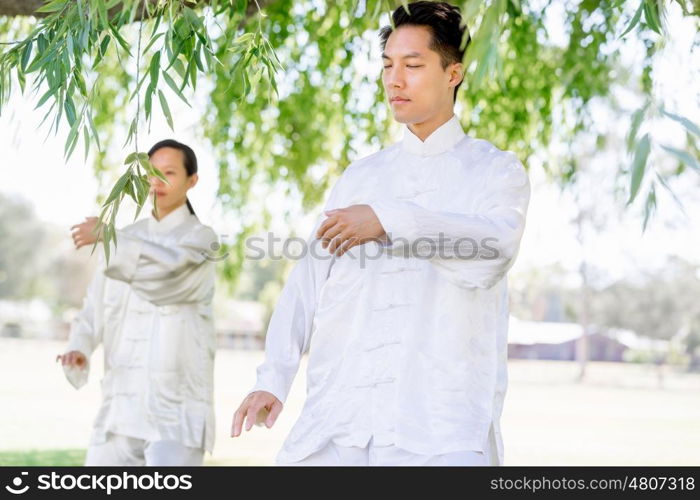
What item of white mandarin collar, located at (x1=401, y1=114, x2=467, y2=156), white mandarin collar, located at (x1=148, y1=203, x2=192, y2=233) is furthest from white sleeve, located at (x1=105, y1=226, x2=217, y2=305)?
white mandarin collar, located at (x1=401, y1=114, x2=467, y2=156)

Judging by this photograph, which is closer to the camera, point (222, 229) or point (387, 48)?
point (387, 48)

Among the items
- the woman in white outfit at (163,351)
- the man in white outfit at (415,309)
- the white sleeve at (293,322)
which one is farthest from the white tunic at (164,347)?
the man in white outfit at (415,309)

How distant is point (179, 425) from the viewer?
5.11 m

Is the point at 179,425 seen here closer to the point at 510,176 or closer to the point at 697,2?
the point at 510,176

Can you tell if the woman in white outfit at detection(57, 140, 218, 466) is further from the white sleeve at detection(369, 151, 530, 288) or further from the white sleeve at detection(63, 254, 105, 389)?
the white sleeve at detection(369, 151, 530, 288)

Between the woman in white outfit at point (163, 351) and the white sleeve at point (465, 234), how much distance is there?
97.0 inches

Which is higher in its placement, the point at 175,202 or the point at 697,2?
the point at 175,202

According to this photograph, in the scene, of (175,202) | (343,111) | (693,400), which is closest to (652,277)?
(693,400)

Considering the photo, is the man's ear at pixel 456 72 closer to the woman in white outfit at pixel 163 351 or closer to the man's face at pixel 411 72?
the man's face at pixel 411 72

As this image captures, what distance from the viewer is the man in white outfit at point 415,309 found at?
2.65m

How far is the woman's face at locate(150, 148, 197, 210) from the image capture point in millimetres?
5102

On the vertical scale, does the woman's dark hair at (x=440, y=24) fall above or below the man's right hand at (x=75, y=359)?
above

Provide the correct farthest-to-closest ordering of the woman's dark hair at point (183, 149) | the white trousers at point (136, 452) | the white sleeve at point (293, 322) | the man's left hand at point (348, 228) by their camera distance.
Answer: the woman's dark hair at point (183, 149) → the white trousers at point (136, 452) → the white sleeve at point (293, 322) → the man's left hand at point (348, 228)
